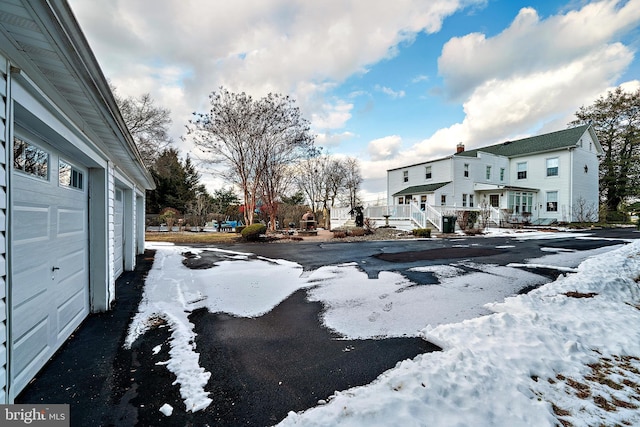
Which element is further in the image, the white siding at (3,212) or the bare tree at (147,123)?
the bare tree at (147,123)

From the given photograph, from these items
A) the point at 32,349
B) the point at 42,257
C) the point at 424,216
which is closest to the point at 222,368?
the point at 32,349

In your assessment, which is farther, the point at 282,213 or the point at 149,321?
the point at 282,213

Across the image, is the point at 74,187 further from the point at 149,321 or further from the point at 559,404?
the point at 559,404

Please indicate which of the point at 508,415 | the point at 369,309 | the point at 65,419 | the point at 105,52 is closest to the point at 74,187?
the point at 65,419

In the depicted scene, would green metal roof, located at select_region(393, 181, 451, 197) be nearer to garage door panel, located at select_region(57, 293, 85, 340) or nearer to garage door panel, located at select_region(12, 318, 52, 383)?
garage door panel, located at select_region(57, 293, 85, 340)

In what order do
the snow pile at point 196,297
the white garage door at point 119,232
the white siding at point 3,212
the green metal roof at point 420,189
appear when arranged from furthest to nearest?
the green metal roof at point 420,189 → the white garage door at point 119,232 → the snow pile at point 196,297 → the white siding at point 3,212

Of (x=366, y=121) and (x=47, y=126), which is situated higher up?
(x=366, y=121)

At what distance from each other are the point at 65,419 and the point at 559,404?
340 centimetres

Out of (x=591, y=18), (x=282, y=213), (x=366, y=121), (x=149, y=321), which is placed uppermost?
(x=591, y=18)

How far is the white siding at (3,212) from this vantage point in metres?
1.63

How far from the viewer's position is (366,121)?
1650 centimetres

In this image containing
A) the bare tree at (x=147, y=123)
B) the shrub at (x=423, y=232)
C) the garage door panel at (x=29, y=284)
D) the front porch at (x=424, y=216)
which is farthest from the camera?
the bare tree at (x=147, y=123)

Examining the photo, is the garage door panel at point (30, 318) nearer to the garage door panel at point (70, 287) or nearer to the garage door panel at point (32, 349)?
the garage door panel at point (32, 349)

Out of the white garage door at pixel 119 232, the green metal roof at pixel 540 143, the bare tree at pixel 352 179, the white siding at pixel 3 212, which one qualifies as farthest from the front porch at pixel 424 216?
the white siding at pixel 3 212
